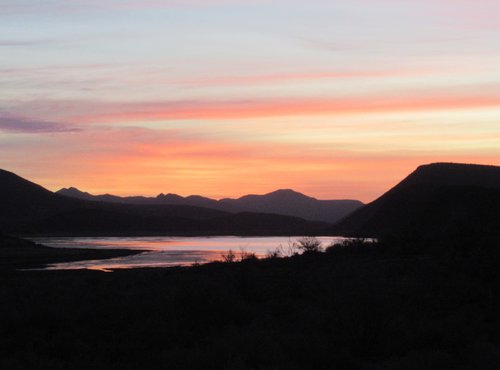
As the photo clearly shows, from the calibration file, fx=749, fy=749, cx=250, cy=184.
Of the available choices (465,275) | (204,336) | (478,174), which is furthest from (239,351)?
(478,174)

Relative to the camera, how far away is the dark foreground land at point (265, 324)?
49.8 feet

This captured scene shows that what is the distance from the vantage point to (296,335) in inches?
663

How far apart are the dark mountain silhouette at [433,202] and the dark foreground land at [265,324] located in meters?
50.3

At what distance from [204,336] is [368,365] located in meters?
4.63

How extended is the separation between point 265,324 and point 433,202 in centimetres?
9876

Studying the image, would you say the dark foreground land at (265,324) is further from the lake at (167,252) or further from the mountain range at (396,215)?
the lake at (167,252)

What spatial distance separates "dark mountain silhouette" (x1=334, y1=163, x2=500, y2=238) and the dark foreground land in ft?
165

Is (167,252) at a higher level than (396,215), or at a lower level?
lower

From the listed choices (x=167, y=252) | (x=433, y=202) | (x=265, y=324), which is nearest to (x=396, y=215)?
(x=433, y=202)

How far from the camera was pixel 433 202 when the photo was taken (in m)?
115

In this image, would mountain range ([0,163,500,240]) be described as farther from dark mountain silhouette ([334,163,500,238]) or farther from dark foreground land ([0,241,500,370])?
dark foreground land ([0,241,500,370])

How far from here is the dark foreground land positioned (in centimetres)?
1516

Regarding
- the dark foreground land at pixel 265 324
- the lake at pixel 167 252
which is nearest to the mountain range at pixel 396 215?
the lake at pixel 167 252

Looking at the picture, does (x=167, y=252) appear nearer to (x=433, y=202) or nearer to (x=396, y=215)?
(x=433, y=202)
